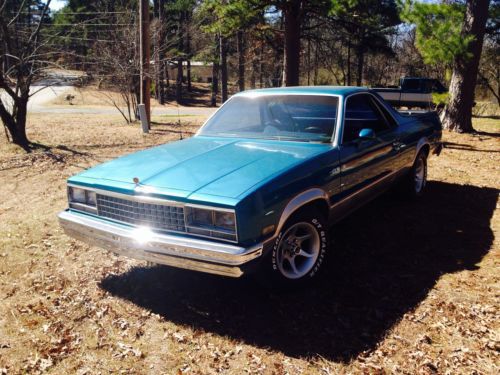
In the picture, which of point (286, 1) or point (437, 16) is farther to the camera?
point (286, 1)

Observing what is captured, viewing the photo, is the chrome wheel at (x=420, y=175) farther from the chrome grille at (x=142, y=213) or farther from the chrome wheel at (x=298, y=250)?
the chrome grille at (x=142, y=213)

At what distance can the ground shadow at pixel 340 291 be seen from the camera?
10.3 ft

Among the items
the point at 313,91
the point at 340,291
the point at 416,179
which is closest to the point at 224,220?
the point at 340,291

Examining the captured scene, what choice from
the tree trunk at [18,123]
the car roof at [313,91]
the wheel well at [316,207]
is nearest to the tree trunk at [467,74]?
the car roof at [313,91]

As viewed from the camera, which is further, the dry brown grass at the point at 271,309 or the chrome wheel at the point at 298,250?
the chrome wheel at the point at 298,250

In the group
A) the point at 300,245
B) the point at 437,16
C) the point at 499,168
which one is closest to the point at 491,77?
the point at 437,16

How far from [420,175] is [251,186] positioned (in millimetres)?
3978

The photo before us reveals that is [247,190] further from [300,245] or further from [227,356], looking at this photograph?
[227,356]

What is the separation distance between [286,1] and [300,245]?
11119 millimetres

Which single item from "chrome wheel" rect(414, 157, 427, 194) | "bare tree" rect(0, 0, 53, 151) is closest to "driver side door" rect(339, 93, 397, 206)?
"chrome wheel" rect(414, 157, 427, 194)

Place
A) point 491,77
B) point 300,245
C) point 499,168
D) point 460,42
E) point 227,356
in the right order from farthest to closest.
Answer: point 491,77
point 460,42
point 499,168
point 300,245
point 227,356

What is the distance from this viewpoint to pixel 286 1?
42.3ft

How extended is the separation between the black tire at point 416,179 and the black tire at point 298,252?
256cm

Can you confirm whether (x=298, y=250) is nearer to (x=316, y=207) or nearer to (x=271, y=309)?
(x=316, y=207)
